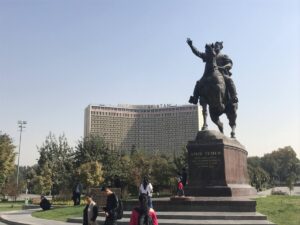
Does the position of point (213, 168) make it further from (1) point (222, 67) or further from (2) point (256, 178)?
(2) point (256, 178)

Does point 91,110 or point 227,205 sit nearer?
point 227,205

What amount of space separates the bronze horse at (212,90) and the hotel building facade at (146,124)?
329 feet

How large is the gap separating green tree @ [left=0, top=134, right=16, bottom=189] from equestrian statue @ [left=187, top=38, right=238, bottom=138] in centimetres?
2923

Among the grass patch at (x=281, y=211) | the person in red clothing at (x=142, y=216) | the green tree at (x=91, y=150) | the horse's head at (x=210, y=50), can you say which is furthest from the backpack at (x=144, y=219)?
the green tree at (x=91, y=150)

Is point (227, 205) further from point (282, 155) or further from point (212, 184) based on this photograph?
A: point (282, 155)

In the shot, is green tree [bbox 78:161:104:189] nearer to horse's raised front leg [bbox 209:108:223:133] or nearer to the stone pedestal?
horse's raised front leg [bbox 209:108:223:133]

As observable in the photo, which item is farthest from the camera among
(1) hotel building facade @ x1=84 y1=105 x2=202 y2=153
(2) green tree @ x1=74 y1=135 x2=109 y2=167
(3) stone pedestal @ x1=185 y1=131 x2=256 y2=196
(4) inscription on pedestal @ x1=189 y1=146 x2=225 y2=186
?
(1) hotel building facade @ x1=84 y1=105 x2=202 y2=153

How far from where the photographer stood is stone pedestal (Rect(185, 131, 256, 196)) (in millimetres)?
16484

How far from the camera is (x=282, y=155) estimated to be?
358 feet

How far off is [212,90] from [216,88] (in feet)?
0.76

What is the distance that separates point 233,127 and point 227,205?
721cm

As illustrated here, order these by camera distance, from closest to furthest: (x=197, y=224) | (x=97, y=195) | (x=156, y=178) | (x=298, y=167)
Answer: (x=197, y=224) → (x=97, y=195) → (x=156, y=178) → (x=298, y=167)

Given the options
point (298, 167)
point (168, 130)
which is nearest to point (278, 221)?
point (298, 167)

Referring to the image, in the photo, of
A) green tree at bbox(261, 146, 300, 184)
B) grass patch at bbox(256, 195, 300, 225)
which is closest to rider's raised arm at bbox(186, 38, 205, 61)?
grass patch at bbox(256, 195, 300, 225)
